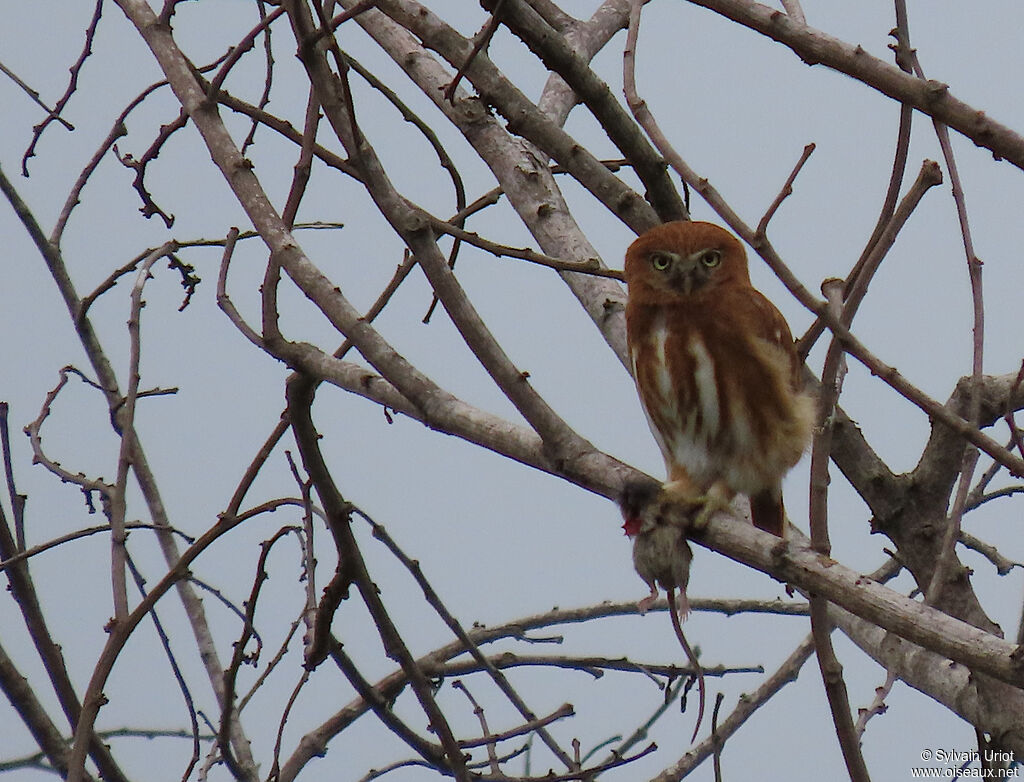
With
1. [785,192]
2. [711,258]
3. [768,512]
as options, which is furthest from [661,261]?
[785,192]

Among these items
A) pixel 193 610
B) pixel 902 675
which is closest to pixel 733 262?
pixel 902 675

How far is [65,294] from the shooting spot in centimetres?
288

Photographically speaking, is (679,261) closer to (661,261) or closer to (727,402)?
(661,261)

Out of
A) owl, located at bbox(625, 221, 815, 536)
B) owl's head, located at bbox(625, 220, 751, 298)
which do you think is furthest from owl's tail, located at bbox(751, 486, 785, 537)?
owl's head, located at bbox(625, 220, 751, 298)

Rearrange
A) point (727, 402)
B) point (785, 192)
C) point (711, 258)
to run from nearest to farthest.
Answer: point (785, 192)
point (727, 402)
point (711, 258)

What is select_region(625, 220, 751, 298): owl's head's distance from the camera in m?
3.00

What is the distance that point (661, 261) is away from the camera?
3008mm

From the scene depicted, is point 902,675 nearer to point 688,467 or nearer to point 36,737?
point 688,467

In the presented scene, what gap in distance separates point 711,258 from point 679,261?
123mm

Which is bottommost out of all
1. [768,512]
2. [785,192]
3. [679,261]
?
[785,192]

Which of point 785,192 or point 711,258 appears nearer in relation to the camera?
point 785,192

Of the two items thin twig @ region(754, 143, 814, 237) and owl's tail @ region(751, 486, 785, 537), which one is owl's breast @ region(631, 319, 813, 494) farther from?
thin twig @ region(754, 143, 814, 237)

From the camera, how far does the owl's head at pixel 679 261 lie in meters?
3.00

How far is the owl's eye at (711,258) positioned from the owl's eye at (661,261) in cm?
9
